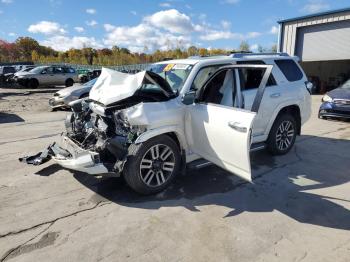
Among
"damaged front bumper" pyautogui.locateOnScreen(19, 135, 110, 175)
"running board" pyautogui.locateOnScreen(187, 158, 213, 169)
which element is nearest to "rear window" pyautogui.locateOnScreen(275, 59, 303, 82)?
"running board" pyautogui.locateOnScreen(187, 158, 213, 169)

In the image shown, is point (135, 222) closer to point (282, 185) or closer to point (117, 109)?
point (117, 109)

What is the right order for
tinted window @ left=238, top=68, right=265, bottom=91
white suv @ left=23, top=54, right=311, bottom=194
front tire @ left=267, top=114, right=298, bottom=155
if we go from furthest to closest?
front tire @ left=267, top=114, right=298, bottom=155 < tinted window @ left=238, top=68, right=265, bottom=91 < white suv @ left=23, top=54, right=311, bottom=194

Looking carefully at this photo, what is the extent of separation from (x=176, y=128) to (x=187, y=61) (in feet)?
4.53

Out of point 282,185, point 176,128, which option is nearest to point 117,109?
point 176,128

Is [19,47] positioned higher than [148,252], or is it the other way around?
[19,47]

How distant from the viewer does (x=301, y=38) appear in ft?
59.0

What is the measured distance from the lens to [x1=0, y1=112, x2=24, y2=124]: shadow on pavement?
10242mm

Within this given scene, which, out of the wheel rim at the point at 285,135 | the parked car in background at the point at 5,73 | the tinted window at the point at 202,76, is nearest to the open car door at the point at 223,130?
the tinted window at the point at 202,76

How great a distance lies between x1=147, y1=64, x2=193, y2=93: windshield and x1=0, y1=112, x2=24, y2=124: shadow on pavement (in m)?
6.96

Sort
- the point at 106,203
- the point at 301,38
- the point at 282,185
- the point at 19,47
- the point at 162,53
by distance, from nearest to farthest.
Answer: the point at 106,203, the point at 282,185, the point at 301,38, the point at 162,53, the point at 19,47

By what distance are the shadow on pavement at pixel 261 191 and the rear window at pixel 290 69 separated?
1.59m

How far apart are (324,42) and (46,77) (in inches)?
718

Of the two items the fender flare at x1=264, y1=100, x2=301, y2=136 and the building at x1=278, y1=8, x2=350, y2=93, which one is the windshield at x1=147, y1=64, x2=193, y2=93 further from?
the building at x1=278, y1=8, x2=350, y2=93

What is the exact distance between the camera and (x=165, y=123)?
4215mm
